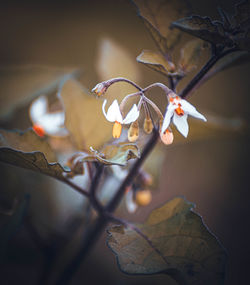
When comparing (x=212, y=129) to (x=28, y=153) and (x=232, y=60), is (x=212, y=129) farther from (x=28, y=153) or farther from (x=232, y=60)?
(x=28, y=153)

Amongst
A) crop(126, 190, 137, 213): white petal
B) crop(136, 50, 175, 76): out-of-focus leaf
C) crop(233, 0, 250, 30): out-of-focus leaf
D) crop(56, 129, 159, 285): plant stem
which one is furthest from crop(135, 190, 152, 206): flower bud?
crop(233, 0, 250, 30): out-of-focus leaf

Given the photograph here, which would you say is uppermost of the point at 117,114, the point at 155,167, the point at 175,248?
the point at 117,114

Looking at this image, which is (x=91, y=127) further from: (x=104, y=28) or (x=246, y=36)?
(x=104, y=28)

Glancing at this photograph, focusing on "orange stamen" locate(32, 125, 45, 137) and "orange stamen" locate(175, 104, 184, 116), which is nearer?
"orange stamen" locate(175, 104, 184, 116)

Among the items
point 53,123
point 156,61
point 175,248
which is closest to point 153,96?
point 53,123

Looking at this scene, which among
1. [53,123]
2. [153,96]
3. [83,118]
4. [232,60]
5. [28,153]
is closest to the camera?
[28,153]

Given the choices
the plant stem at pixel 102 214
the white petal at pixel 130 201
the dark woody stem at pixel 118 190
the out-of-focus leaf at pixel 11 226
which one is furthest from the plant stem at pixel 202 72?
the out-of-focus leaf at pixel 11 226

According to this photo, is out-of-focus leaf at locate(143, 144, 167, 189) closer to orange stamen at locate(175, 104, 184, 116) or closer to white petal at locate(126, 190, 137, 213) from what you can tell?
white petal at locate(126, 190, 137, 213)
